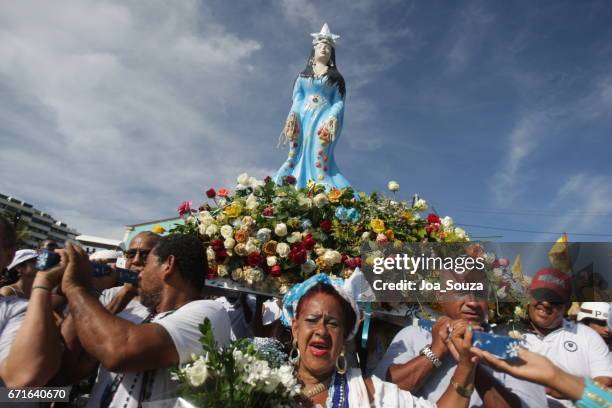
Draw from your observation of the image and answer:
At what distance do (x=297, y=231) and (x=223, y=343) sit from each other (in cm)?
164

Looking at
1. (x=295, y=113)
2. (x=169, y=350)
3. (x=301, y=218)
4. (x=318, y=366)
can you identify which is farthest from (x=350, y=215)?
(x=295, y=113)

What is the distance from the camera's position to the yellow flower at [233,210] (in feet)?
12.4

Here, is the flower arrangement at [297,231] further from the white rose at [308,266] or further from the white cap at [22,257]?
the white cap at [22,257]

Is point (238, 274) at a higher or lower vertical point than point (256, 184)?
lower

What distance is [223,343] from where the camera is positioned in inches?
85.0

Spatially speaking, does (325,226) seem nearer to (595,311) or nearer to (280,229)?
(280,229)

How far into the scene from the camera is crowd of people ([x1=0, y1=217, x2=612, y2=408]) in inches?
72.0

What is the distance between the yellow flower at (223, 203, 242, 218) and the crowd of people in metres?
1.10

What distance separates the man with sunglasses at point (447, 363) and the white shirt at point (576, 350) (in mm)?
482

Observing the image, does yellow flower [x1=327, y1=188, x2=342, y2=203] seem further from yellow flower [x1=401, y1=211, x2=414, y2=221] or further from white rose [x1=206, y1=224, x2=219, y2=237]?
white rose [x1=206, y1=224, x2=219, y2=237]

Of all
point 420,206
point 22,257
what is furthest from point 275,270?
point 22,257

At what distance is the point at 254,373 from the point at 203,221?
2377 mm

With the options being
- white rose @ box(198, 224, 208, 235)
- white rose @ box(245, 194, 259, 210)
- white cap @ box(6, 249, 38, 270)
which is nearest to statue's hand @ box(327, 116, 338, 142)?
white rose @ box(245, 194, 259, 210)

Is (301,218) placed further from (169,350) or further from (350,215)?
(169,350)
